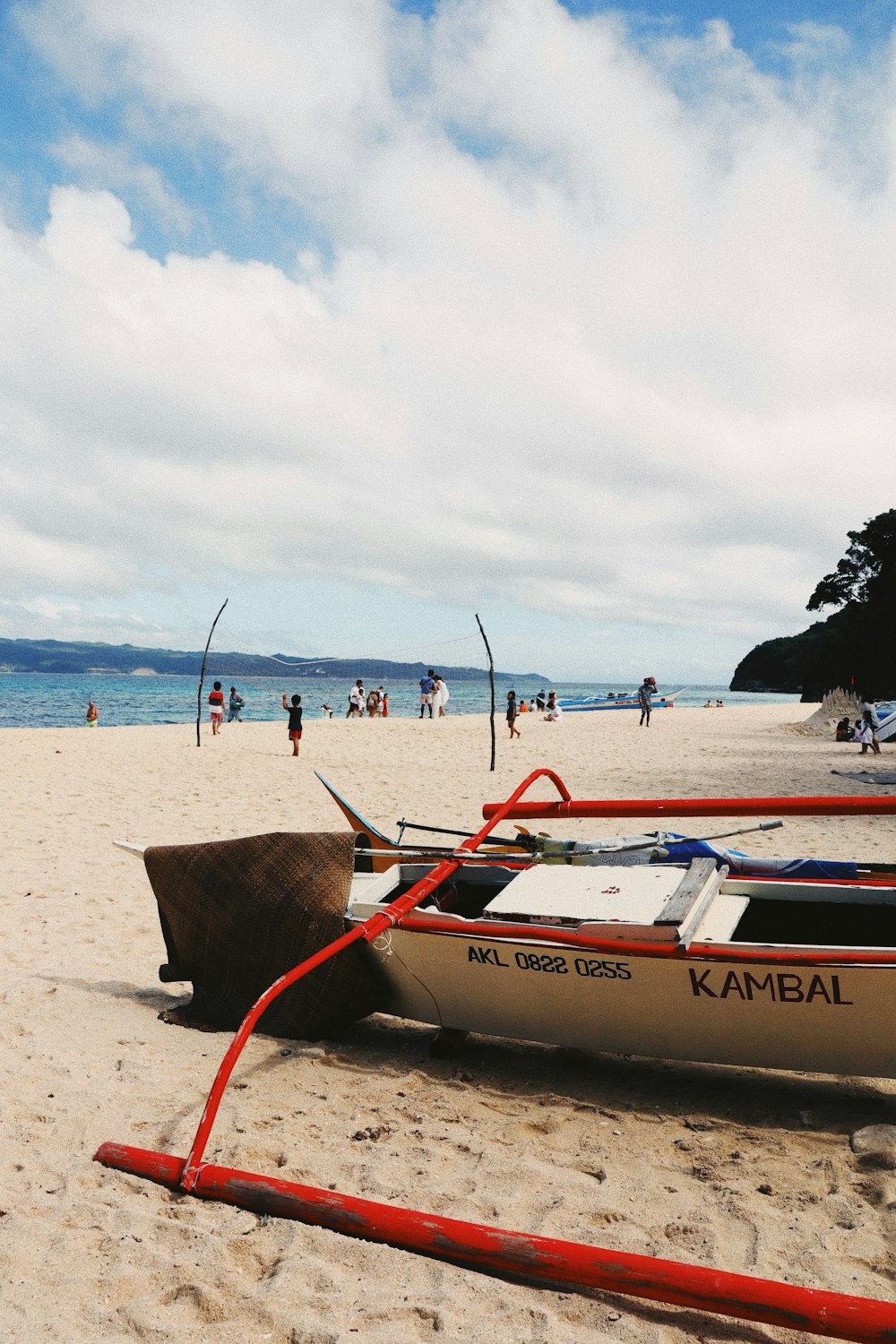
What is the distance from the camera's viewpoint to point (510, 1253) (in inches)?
111

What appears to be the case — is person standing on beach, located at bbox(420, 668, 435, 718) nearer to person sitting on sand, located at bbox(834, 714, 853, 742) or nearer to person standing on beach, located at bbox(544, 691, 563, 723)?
person standing on beach, located at bbox(544, 691, 563, 723)

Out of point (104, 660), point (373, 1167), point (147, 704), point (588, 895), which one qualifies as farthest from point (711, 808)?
point (104, 660)

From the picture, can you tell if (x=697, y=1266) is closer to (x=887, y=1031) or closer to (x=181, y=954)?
(x=887, y=1031)

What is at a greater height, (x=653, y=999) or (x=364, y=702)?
(x=364, y=702)

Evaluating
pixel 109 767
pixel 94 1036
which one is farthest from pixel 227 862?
pixel 109 767

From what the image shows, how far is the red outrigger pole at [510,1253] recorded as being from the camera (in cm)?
246

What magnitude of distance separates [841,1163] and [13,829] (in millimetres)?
9419

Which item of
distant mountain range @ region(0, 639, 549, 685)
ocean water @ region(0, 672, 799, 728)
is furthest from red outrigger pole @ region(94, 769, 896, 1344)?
distant mountain range @ region(0, 639, 549, 685)

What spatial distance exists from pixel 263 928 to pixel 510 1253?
239 centimetres

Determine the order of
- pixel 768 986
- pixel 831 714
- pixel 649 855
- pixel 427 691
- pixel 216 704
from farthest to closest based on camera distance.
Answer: pixel 427 691, pixel 831 714, pixel 216 704, pixel 649 855, pixel 768 986

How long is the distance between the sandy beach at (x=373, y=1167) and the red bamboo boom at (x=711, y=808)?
1384mm

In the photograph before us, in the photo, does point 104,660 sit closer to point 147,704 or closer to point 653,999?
point 147,704

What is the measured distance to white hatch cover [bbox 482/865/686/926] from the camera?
435 centimetres

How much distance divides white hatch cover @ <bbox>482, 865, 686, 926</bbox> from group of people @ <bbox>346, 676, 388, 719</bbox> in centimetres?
2623
